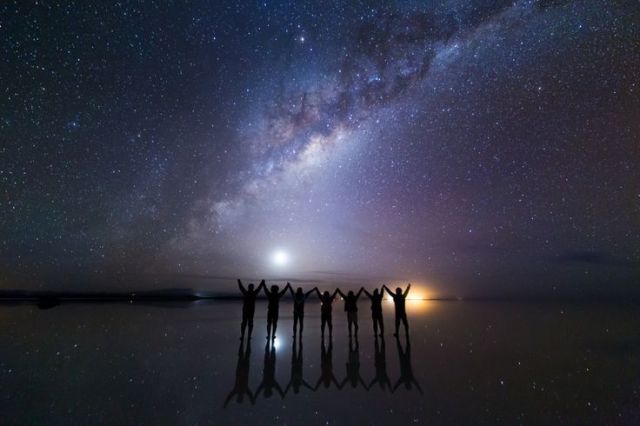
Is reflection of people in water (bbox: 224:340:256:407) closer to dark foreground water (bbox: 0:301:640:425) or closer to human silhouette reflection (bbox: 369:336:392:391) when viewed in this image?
dark foreground water (bbox: 0:301:640:425)

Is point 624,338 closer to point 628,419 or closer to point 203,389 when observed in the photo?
point 628,419

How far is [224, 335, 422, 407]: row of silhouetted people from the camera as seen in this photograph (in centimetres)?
703

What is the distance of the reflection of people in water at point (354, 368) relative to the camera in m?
7.57

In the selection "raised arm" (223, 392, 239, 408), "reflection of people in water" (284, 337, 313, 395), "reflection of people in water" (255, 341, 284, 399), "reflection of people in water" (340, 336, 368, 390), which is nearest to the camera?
"raised arm" (223, 392, 239, 408)

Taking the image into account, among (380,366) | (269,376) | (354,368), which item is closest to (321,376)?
(354,368)

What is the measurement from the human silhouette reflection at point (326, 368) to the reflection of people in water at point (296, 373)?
41cm

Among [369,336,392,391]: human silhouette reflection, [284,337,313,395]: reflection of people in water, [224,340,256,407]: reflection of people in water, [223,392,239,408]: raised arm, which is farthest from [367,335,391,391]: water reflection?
[223,392,239,408]: raised arm

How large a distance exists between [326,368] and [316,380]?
111 cm

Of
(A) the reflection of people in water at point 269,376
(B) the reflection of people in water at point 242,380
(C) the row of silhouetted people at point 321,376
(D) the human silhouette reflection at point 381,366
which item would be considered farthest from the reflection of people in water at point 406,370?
(B) the reflection of people in water at point 242,380

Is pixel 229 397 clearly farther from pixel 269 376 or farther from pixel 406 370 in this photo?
pixel 406 370

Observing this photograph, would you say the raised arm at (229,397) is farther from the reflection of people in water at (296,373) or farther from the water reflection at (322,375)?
the reflection of people in water at (296,373)

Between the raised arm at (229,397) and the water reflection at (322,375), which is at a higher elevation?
the raised arm at (229,397)

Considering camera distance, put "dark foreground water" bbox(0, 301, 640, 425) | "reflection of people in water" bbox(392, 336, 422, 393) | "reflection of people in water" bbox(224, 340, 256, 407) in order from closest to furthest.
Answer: "dark foreground water" bbox(0, 301, 640, 425) → "reflection of people in water" bbox(224, 340, 256, 407) → "reflection of people in water" bbox(392, 336, 422, 393)

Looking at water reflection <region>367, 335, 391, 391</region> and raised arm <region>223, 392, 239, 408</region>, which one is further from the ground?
raised arm <region>223, 392, 239, 408</region>
